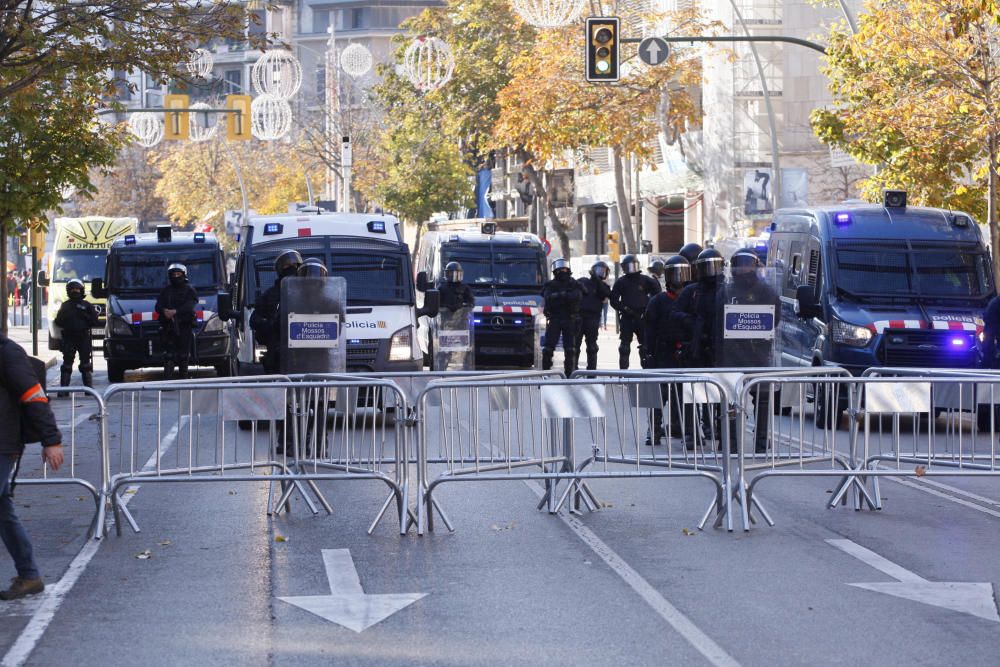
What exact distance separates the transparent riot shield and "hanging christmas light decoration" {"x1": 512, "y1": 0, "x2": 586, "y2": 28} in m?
6.17

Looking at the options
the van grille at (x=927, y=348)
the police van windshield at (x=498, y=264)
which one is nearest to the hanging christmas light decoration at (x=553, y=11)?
the police van windshield at (x=498, y=264)

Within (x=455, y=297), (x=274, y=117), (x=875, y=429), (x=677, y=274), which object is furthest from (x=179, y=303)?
(x=274, y=117)

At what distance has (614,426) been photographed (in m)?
11.0

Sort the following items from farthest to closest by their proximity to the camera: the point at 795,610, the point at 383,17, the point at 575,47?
the point at 383,17 < the point at 575,47 < the point at 795,610

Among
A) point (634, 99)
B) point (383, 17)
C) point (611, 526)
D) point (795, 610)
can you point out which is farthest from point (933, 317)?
point (383, 17)

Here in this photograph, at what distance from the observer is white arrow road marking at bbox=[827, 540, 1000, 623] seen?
7953 millimetres

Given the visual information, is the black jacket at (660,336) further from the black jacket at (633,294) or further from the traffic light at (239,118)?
the traffic light at (239,118)

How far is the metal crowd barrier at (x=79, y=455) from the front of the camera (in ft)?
33.6

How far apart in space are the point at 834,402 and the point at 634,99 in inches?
1230

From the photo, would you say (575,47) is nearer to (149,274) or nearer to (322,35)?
(149,274)

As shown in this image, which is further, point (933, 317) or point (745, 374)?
point (933, 317)

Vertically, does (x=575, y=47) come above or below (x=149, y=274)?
above

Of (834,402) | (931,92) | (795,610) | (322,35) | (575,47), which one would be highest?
(322,35)

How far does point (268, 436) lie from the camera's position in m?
11.2
